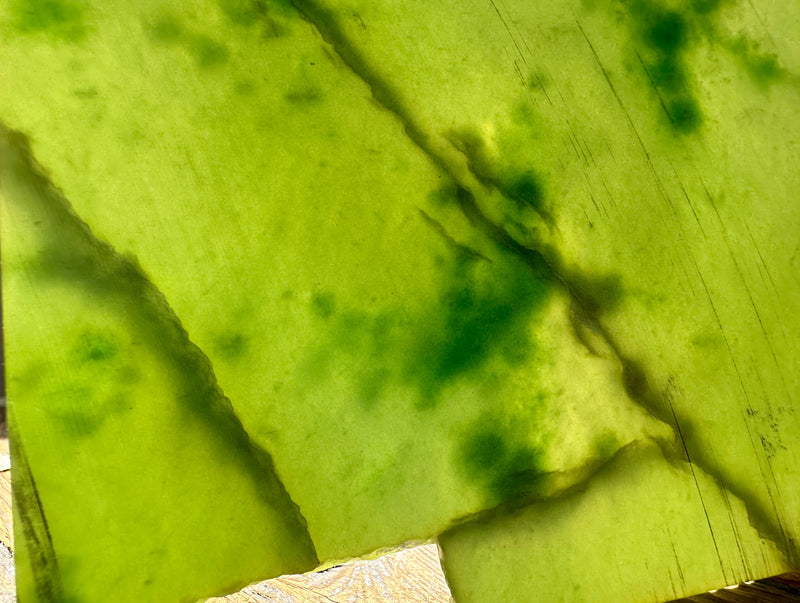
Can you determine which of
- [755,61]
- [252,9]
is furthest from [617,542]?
[252,9]

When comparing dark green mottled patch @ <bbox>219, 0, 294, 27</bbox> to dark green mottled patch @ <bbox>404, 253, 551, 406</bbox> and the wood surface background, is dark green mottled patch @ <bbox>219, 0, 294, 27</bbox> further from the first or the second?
the wood surface background

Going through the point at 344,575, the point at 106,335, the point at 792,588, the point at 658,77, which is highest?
the point at 658,77

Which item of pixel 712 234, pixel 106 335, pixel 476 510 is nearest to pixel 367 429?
pixel 476 510

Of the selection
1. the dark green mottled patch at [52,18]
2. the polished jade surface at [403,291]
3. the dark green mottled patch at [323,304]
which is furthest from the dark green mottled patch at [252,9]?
the dark green mottled patch at [323,304]

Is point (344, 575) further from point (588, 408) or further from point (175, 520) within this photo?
point (588, 408)

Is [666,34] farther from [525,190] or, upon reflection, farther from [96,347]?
[96,347]

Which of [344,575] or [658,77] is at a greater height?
[658,77]
